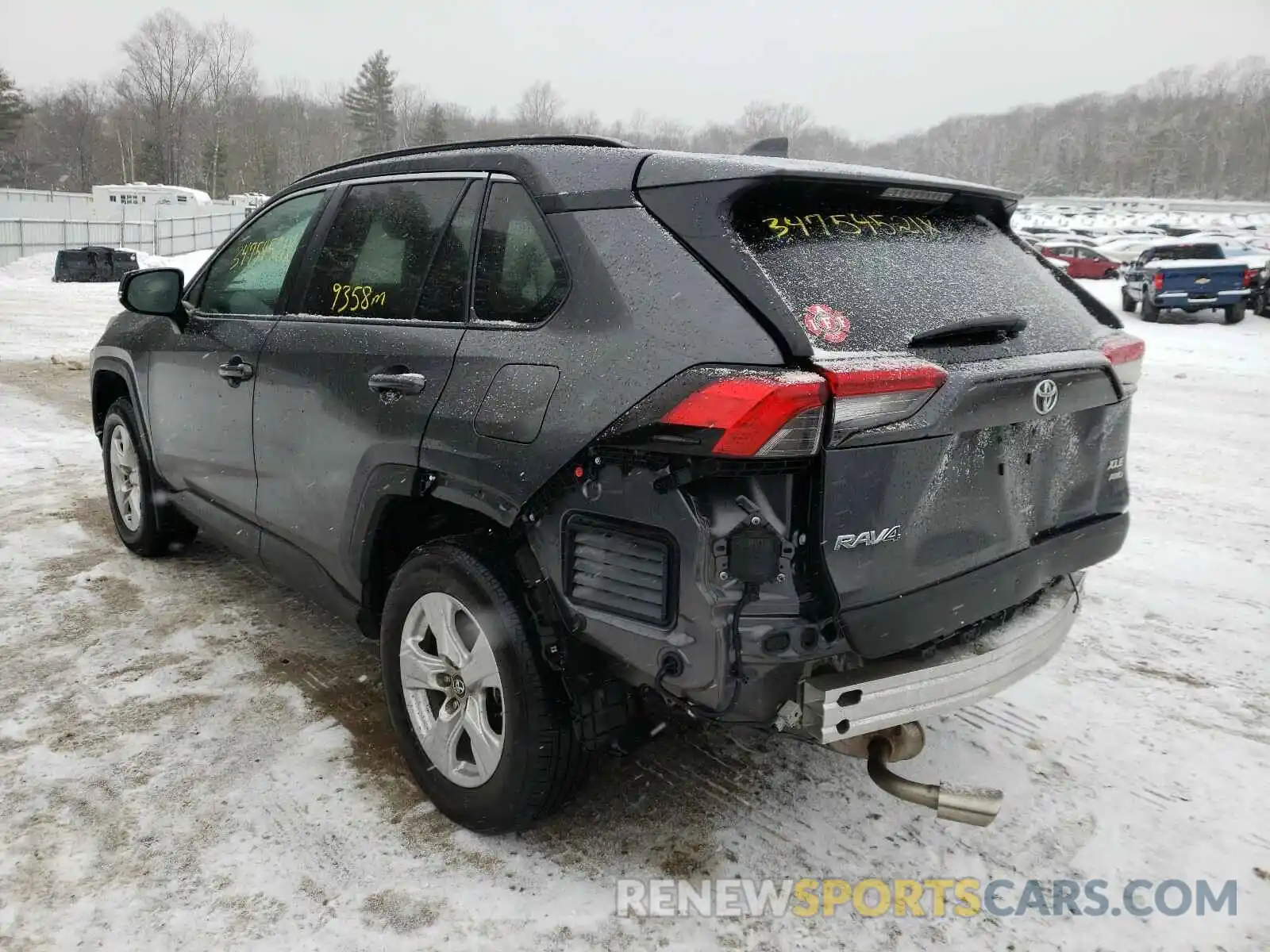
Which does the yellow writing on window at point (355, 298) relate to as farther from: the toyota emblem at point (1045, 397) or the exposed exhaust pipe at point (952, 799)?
the exposed exhaust pipe at point (952, 799)

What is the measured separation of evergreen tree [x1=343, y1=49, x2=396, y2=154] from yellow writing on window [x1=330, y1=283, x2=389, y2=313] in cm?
9073

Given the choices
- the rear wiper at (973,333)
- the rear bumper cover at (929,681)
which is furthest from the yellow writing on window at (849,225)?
the rear bumper cover at (929,681)

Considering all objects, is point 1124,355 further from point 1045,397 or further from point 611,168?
point 611,168

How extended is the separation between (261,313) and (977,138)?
17244cm

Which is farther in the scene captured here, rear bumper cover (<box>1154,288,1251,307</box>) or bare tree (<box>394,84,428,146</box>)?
bare tree (<box>394,84,428,146</box>)

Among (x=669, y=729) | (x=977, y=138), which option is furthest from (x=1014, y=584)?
(x=977, y=138)

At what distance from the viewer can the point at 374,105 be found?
8794 cm

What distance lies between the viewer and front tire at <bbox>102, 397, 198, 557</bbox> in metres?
4.61

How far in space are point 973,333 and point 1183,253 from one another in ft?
76.7

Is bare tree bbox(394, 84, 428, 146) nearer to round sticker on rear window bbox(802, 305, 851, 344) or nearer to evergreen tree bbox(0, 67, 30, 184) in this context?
evergreen tree bbox(0, 67, 30, 184)

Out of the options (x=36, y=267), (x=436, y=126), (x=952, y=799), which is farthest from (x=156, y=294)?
(x=436, y=126)

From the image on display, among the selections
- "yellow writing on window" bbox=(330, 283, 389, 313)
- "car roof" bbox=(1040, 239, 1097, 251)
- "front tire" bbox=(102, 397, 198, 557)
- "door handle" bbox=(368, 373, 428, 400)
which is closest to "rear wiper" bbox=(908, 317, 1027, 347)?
"door handle" bbox=(368, 373, 428, 400)

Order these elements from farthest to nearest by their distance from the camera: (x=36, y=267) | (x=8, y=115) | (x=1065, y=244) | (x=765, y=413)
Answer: (x=8, y=115) → (x=1065, y=244) → (x=36, y=267) → (x=765, y=413)

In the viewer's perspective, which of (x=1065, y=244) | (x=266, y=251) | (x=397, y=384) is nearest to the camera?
(x=397, y=384)
